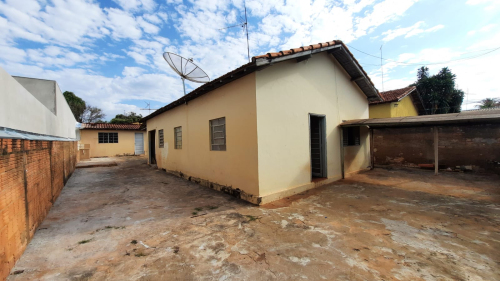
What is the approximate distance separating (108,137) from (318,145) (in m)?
19.5

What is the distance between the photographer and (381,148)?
1079 cm

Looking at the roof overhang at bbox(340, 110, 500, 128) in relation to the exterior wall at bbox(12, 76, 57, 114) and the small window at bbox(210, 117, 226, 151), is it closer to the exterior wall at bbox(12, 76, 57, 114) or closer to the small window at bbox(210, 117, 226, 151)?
the small window at bbox(210, 117, 226, 151)

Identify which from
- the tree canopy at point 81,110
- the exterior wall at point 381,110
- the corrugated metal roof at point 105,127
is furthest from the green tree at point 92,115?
the exterior wall at point 381,110

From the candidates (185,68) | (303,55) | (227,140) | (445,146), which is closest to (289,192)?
(227,140)

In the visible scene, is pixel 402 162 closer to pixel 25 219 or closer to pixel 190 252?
pixel 190 252

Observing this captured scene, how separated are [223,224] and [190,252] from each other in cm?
101

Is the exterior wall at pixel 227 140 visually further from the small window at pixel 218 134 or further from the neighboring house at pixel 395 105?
the neighboring house at pixel 395 105

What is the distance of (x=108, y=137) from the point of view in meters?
18.9

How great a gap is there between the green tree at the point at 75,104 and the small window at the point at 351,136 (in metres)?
36.0

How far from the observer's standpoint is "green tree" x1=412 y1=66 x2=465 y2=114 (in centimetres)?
1770

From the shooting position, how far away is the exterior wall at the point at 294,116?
16.3 ft

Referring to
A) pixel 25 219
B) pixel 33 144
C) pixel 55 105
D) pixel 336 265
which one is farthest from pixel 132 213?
pixel 55 105

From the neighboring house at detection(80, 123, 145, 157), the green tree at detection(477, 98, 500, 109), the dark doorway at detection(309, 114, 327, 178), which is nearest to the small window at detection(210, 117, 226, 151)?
the dark doorway at detection(309, 114, 327, 178)

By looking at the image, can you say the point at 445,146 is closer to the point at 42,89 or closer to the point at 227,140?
the point at 227,140
